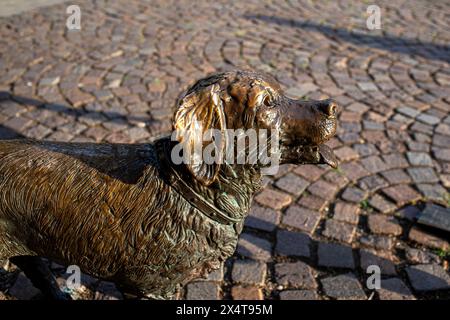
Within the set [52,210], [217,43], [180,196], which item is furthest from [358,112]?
[52,210]

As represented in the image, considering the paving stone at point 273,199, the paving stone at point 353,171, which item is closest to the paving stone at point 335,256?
the paving stone at point 273,199

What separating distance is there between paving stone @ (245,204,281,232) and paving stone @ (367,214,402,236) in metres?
0.92

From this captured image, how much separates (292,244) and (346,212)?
2.43 feet

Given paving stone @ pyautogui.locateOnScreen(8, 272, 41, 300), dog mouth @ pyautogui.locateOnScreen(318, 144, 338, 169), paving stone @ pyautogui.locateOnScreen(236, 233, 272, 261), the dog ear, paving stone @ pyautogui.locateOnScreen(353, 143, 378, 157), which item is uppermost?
the dog ear

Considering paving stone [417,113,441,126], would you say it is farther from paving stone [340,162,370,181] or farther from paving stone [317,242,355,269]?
paving stone [317,242,355,269]

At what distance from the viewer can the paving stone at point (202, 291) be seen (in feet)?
11.0

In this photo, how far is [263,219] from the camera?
4109 mm

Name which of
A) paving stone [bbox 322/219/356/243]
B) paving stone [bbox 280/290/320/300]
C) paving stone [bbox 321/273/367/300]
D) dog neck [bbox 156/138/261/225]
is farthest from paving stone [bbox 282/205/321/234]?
dog neck [bbox 156/138/261/225]

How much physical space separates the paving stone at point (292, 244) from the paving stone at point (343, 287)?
13.4 inches

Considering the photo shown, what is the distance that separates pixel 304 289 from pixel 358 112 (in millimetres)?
3102

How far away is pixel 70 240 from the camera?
7.23 feet

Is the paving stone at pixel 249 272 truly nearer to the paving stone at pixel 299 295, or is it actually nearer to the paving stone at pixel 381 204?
the paving stone at pixel 299 295

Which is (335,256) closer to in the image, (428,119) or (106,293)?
(106,293)

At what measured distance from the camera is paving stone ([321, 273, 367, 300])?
11.0ft
